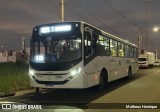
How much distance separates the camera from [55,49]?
47.0 feet

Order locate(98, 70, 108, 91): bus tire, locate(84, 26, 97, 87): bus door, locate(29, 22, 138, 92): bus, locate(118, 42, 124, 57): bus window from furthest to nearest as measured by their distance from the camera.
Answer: locate(118, 42, 124, 57): bus window
locate(98, 70, 108, 91): bus tire
locate(84, 26, 97, 87): bus door
locate(29, 22, 138, 92): bus

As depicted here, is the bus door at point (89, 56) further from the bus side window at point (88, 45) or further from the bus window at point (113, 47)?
the bus window at point (113, 47)

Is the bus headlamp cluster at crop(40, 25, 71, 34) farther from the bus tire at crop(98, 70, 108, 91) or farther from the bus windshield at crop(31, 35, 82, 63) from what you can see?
the bus tire at crop(98, 70, 108, 91)

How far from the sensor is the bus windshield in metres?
13.9

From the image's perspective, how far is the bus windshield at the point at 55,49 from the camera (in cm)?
1391

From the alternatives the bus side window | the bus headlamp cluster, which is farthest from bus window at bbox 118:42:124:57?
the bus headlamp cluster

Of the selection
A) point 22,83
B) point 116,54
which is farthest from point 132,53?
point 22,83

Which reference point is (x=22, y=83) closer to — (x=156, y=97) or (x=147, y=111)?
(x=156, y=97)

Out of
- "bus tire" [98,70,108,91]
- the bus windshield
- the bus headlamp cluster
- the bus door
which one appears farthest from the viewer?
"bus tire" [98,70,108,91]

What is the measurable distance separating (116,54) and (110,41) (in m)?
1.94

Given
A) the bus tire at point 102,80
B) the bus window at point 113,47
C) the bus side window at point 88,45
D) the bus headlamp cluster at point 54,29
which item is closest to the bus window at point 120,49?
the bus window at point 113,47

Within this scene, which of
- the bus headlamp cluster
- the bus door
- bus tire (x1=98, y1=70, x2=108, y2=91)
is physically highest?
the bus headlamp cluster

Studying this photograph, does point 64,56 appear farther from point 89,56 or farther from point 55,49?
point 89,56

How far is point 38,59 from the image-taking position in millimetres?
14320
